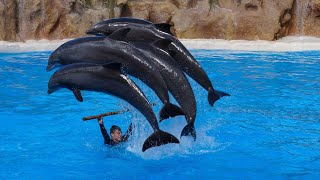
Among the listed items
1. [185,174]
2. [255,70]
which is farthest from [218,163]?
[255,70]

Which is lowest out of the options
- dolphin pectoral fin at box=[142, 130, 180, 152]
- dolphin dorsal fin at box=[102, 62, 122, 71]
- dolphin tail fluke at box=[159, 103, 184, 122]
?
dolphin pectoral fin at box=[142, 130, 180, 152]

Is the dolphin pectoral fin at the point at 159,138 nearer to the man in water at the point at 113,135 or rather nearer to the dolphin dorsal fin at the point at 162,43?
the dolphin dorsal fin at the point at 162,43

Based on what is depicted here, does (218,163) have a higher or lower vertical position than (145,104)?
lower

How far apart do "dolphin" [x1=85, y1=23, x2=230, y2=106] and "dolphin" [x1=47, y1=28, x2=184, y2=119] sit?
25cm

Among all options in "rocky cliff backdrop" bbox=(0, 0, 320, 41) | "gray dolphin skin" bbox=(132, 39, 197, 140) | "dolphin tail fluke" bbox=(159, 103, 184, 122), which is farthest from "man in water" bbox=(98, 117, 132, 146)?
"rocky cliff backdrop" bbox=(0, 0, 320, 41)

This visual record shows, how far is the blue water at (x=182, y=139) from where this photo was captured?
6.63 metres

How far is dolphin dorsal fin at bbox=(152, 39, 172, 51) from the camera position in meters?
5.73

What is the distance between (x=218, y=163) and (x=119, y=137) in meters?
1.43

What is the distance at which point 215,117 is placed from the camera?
9.48m

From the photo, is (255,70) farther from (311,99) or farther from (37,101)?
(37,101)

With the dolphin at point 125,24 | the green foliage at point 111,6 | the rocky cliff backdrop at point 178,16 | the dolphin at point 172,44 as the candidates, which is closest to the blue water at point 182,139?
the dolphin at point 172,44

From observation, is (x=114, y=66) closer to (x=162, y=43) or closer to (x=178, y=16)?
(x=162, y=43)

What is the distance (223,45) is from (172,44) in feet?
40.0

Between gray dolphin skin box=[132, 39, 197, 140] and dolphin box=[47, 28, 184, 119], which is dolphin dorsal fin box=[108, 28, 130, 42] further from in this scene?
gray dolphin skin box=[132, 39, 197, 140]
